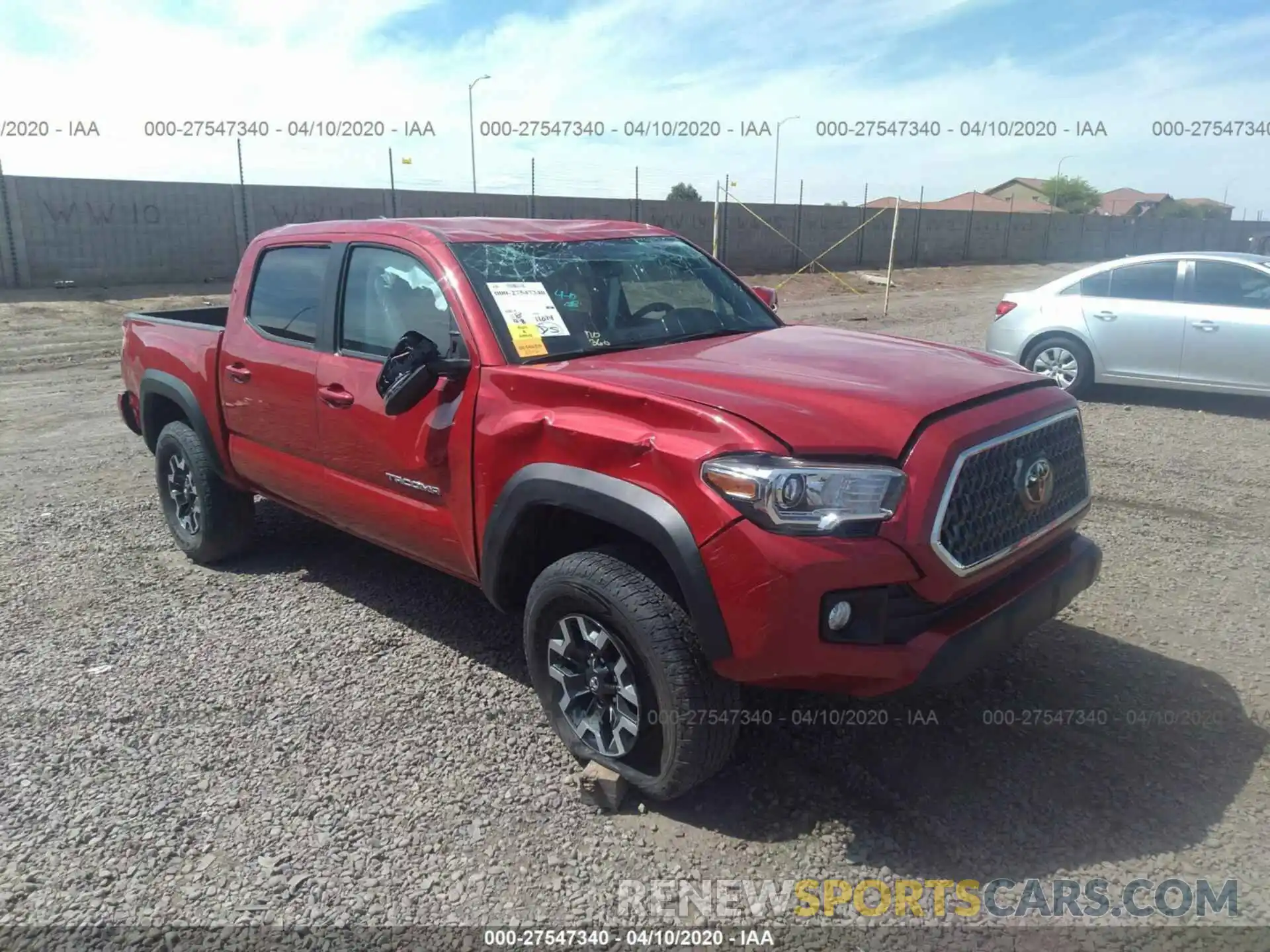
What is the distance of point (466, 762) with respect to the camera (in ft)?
11.2

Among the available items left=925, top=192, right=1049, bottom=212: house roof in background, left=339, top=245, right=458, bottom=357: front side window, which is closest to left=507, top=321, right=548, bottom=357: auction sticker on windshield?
left=339, top=245, right=458, bottom=357: front side window

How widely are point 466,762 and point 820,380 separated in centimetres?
184

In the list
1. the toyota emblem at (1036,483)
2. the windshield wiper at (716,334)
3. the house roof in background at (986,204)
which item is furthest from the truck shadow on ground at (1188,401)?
the house roof in background at (986,204)

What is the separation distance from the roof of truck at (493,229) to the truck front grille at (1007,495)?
211 cm

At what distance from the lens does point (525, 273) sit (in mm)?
3877

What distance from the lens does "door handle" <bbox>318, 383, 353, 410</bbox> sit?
4.04 meters

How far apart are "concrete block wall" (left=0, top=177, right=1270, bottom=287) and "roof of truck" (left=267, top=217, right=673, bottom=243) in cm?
1272

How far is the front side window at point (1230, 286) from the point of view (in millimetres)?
8523

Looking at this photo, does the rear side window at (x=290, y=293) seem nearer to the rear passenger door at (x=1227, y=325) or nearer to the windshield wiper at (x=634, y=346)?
the windshield wiper at (x=634, y=346)

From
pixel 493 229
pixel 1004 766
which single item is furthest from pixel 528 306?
pixel 1004 766

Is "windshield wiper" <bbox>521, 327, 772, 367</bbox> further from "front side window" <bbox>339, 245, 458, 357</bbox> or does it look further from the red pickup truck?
"front side window" <bbox>339, 245, 458, 357</bbox>

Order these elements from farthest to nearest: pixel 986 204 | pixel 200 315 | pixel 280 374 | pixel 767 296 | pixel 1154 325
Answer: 1. pixel 986 204
2. pixel 1154 325
3. pixel 200 315
4. pixel 767 296
5. pixel 280 374

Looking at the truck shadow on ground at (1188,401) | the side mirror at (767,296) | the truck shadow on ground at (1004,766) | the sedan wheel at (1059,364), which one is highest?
the side mirror at (767,296)
